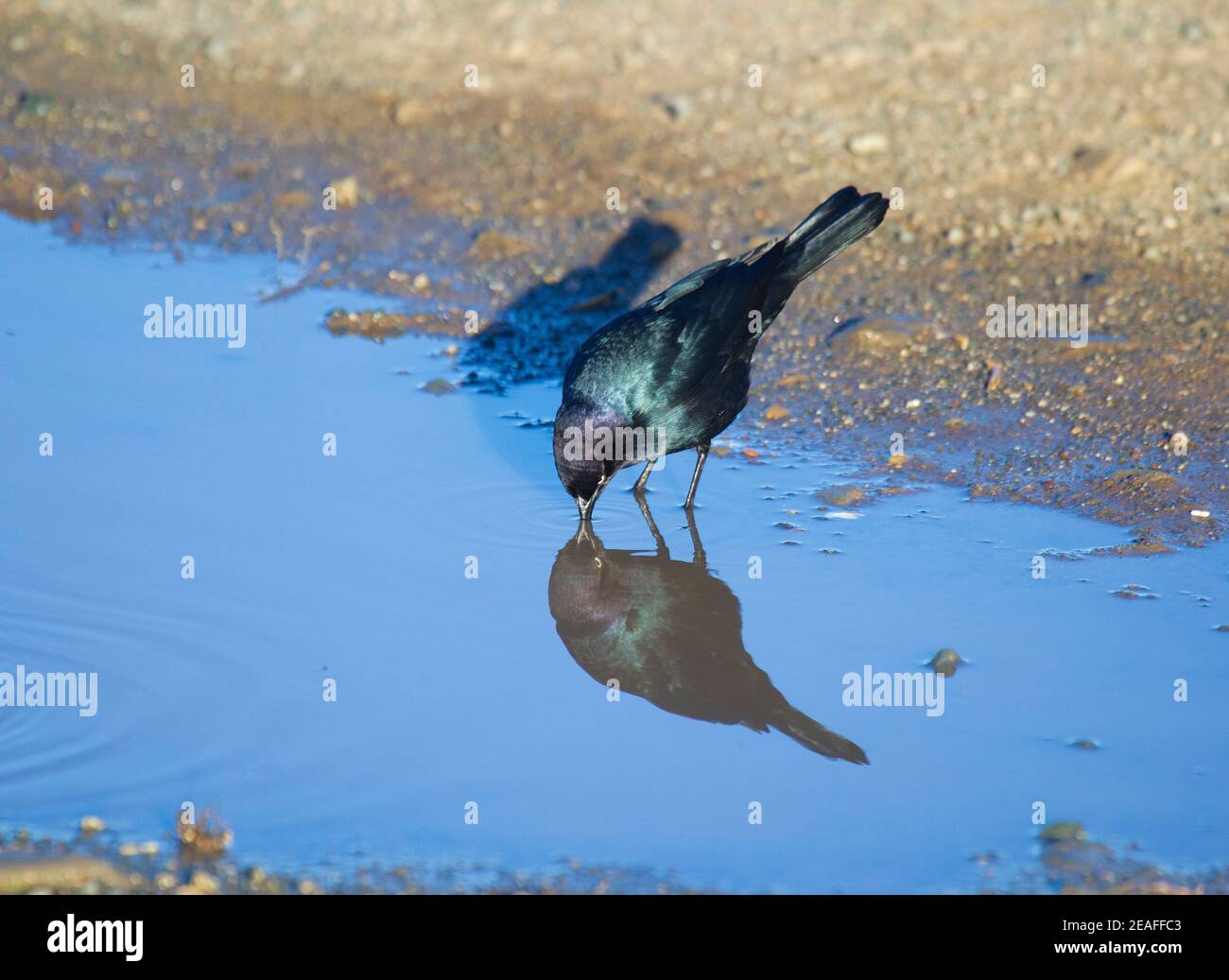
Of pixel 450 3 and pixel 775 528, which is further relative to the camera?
pixel 450 3

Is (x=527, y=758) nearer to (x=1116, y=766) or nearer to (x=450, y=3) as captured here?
(x=1116, y=766)

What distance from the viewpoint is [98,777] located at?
4.54m

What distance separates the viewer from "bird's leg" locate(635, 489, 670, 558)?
20.5 feet

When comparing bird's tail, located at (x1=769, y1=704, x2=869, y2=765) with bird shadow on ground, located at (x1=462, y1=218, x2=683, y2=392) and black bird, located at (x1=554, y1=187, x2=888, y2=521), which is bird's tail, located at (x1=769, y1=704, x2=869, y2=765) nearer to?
black bird, located at (x1=554, y1=187, x2=888, y2=521)

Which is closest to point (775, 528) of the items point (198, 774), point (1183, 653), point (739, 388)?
point (739, 388)

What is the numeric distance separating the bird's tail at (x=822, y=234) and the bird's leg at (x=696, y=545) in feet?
3.66

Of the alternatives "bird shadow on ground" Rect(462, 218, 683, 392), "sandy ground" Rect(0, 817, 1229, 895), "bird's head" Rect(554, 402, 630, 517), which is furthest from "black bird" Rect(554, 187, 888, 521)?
"sandy ground" Rect(0, 817, 1229, 895)

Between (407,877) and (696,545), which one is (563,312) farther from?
(407,877)

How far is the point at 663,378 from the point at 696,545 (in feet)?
2.26

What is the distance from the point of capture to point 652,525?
21.1 ft

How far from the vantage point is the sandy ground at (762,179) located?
727 centimetres

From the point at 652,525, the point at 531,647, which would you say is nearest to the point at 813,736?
the point at 531,647

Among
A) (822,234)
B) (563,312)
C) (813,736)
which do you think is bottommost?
(813,736)
